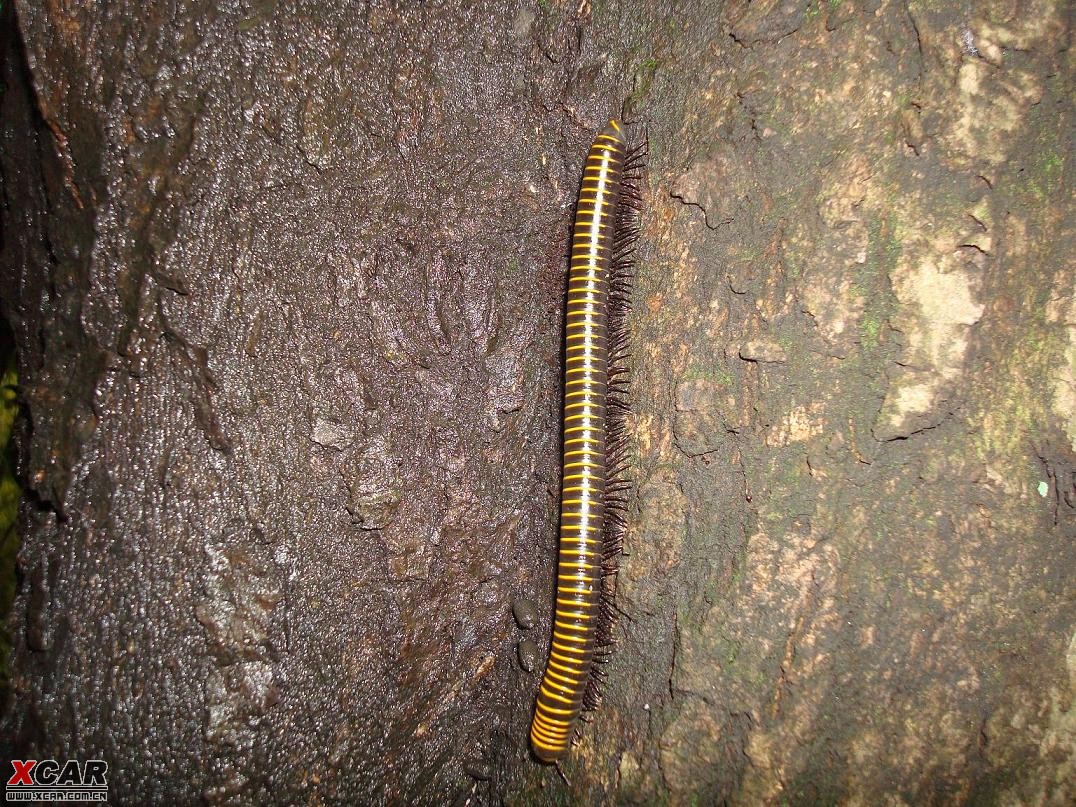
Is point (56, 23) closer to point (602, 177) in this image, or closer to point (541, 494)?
point (602, 177)

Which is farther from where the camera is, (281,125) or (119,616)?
(281,125)

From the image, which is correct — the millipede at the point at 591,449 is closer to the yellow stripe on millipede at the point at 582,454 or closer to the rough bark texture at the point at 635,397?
the yellow stripe on millipede at the point at 582,454

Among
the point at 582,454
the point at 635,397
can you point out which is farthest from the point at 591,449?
the point at 635,397

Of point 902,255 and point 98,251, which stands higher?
point 902,255

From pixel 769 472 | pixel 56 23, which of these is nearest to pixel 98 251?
pixel 56 23

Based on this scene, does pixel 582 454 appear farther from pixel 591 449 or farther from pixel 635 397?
pixel 635 397

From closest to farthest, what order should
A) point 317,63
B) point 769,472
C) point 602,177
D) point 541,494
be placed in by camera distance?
point 769,472, point 317,63, point 602,177, point 541,494

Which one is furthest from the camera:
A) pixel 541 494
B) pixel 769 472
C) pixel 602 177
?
pixel 541 494
